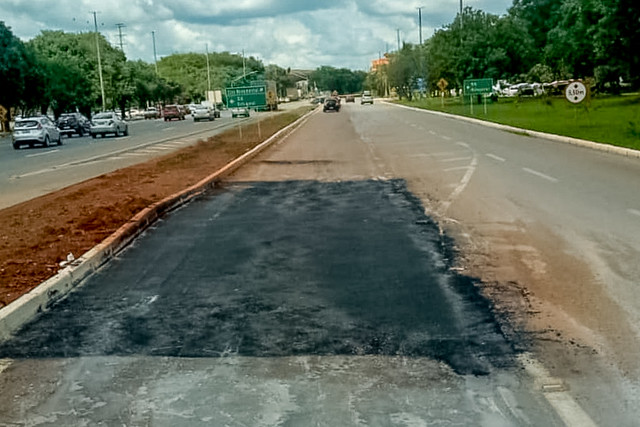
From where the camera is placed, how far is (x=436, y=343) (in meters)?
6.33

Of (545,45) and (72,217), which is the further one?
(545,45)

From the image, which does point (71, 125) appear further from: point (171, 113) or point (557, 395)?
point (557, 395)

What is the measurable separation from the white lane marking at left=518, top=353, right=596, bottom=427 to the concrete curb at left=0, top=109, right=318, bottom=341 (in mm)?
4166

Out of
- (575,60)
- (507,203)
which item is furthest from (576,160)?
(575,60)

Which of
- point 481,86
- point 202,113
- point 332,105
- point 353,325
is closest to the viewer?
point 353,325

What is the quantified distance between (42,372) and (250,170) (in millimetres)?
17617

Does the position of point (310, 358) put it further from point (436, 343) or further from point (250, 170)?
point (250, 170)

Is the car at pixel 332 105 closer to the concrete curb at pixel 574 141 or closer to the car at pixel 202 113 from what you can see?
the car at pixel 202 113

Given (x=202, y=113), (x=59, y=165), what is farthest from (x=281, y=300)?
(x=202, y=113)

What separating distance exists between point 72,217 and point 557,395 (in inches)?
402

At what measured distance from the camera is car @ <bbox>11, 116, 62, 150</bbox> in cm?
4144

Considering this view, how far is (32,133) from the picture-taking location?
137 feet

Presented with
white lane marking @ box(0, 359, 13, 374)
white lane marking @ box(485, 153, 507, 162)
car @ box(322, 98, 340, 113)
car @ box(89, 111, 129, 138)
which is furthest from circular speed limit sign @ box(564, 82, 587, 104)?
car @ box(322, 98, 340, 113)

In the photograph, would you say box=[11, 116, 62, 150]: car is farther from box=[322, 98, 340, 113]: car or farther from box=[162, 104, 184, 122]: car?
box=[322, 98, 340, 113]: car
